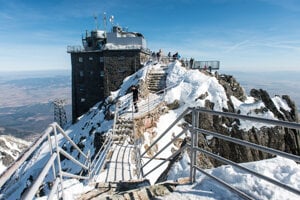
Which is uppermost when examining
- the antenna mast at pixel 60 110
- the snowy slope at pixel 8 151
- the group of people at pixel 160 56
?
the group of people at pixel 160 56

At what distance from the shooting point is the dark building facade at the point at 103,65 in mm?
35375

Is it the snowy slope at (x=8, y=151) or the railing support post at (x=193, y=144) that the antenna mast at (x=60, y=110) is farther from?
the railing support post at (x=193, y=144)

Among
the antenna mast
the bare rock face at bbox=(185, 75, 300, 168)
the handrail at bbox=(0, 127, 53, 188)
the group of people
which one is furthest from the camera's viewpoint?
the antenna mast

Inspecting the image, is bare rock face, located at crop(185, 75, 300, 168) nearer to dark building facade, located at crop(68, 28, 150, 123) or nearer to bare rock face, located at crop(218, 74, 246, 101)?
bare rock face, located at crop(218, 74, 246, 101)

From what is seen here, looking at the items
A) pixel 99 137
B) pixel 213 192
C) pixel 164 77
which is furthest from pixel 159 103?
pixel 213 192

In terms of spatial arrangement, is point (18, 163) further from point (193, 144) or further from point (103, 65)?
point (103, 65)

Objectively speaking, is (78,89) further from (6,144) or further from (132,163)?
(132,163)

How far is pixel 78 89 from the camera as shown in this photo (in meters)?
39.5

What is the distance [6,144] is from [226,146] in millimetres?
47441

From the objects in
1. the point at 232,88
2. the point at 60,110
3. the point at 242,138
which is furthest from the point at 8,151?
the point at 242,138

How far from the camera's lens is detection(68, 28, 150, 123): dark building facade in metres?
35.4

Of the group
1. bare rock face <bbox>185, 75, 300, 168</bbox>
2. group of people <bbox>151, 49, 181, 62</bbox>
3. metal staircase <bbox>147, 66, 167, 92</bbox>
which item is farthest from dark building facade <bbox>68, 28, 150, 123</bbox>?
bare rock face <bbox>185, 75, 300, 168</bbox>

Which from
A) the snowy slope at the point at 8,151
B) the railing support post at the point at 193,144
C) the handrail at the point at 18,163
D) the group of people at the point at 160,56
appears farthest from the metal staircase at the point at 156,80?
the snowy slope at the point at 8,151

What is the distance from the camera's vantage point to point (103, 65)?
119 ft
